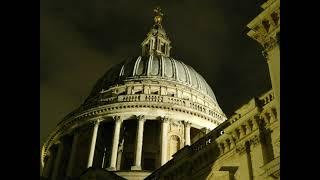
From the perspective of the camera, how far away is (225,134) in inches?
887

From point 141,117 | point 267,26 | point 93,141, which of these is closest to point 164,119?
point 141,117

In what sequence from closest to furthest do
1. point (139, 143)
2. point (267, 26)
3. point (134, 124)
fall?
point (267, 26)
point (139, 143)
point (134, 124)

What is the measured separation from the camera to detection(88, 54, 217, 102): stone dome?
52.8m

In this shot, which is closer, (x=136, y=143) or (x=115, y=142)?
(x=136, y=143)

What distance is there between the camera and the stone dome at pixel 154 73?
52.8 meters

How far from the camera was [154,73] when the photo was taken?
53.2m

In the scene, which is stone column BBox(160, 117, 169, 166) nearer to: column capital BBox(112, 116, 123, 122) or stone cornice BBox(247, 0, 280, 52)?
column capital BBox(112, 116, 123, 122)

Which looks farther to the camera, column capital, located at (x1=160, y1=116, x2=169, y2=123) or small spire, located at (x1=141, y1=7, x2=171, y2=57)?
small spire, located at (x1=141, y1=7, x2=171, y2=57)

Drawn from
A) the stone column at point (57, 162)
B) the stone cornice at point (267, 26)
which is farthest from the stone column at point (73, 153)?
the stone cornice at point (267, 26)

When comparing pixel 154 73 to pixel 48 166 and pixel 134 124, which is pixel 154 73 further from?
pixel 48 166

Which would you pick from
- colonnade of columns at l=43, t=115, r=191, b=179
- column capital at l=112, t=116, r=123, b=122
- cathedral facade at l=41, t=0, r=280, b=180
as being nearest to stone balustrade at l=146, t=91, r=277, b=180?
cathedral facade at l=41, t=0, r=280, b=180

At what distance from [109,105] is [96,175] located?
1547 cm

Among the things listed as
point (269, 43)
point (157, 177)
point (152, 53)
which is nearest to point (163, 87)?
point (152, 53)
